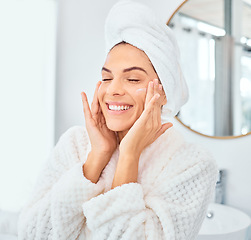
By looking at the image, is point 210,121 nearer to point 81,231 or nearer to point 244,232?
point 244,232

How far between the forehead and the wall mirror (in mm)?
897

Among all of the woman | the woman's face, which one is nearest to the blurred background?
the woman

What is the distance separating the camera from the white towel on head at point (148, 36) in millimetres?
747

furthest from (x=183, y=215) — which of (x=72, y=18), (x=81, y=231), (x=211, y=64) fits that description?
(x=72, y=18)

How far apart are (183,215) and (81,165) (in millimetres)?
289

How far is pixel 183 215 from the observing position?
692 millimetres

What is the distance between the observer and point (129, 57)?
0.76 m

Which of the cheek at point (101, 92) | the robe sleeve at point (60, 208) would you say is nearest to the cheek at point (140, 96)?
the cheek at point (101, 92)

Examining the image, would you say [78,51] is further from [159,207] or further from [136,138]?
[159,207]

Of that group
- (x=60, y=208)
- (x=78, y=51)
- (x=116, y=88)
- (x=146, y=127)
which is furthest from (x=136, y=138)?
(x=78, y=51)

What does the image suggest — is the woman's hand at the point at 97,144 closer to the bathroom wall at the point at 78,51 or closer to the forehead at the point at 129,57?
the forehead at the point at 129,57

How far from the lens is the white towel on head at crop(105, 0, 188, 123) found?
0.75 meters

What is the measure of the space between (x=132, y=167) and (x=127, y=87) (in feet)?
0.68

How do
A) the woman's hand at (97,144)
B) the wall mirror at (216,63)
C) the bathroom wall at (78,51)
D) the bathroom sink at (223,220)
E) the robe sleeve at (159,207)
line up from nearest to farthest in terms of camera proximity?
the robe sleeve at (159,207) < the woman's hand at (97,144) < the bathroom sink at (223,220) < the wall mirror at (216,63) < the bathroom wall at (78,51)
